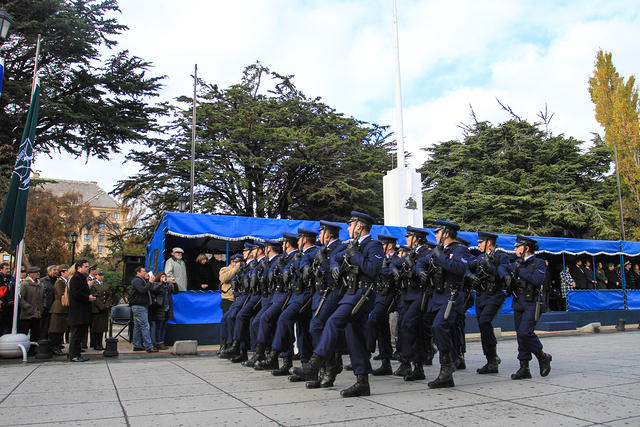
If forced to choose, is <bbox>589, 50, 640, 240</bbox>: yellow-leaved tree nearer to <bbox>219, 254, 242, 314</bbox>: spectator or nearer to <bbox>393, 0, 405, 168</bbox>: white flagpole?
<bbox>393, 0, 405, 168</bbox>: white flagpole

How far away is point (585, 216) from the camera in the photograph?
30156 millimetres

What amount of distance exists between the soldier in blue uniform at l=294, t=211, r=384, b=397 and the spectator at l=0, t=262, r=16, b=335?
26.0ft

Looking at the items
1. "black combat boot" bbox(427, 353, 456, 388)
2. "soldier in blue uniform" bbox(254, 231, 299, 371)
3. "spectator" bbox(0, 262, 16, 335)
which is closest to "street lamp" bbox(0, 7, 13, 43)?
"spectator" bbox(0, 262, 16, 335)

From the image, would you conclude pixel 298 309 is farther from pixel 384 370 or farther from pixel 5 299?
pixel 5 299

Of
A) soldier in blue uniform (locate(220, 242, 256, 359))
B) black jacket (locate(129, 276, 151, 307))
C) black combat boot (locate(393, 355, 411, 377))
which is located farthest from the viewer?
black jacket (locate(129, 276, 151, 307))

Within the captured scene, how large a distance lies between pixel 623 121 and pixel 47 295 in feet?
128

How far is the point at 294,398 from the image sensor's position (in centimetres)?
578

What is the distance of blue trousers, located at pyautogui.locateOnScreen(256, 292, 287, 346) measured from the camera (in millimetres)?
7871

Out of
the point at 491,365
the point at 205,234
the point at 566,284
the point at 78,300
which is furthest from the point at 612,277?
the point at 78,300

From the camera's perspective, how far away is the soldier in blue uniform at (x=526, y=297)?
697 centimetres

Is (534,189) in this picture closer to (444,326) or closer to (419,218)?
(419,218)

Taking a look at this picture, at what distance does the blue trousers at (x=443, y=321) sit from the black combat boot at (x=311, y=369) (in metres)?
1.53

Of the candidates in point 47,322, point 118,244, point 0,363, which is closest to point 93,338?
point 47,322

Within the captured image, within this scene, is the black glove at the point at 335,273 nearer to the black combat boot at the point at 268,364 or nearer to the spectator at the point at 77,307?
the black combat boot at the point at 268,364
